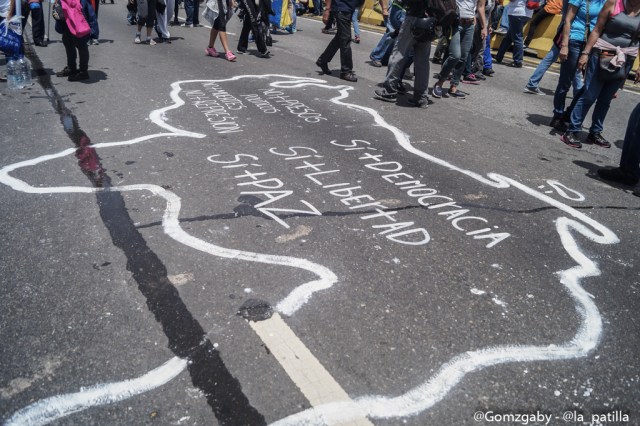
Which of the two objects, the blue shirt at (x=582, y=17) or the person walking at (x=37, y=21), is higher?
the blue shirt at (x=582, y=17)

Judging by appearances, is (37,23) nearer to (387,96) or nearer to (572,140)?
(387,96)

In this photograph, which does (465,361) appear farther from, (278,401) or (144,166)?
(144,166)

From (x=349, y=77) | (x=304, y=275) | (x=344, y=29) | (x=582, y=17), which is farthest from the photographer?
(x=349, y=77)

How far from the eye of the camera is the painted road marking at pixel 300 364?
1.82m

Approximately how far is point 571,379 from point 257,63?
7738mm

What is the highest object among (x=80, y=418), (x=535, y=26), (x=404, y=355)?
(x=535, y=26)

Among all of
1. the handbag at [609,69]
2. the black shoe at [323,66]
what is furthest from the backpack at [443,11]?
the black shoe at [323,66]

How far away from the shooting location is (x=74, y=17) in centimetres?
598

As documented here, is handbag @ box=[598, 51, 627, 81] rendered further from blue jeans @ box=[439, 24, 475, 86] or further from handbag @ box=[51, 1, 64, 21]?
handbag @ box=[51, 1, 64, 21]

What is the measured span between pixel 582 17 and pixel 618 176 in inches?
94.7

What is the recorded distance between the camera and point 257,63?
853 centimetres

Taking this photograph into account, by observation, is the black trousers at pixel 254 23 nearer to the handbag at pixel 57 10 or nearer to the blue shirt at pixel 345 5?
the blue shirt at pixel 345 5

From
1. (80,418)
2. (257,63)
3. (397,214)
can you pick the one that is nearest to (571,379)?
(397,214)

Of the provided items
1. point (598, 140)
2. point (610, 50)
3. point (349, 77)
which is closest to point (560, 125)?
point (598, 140)
